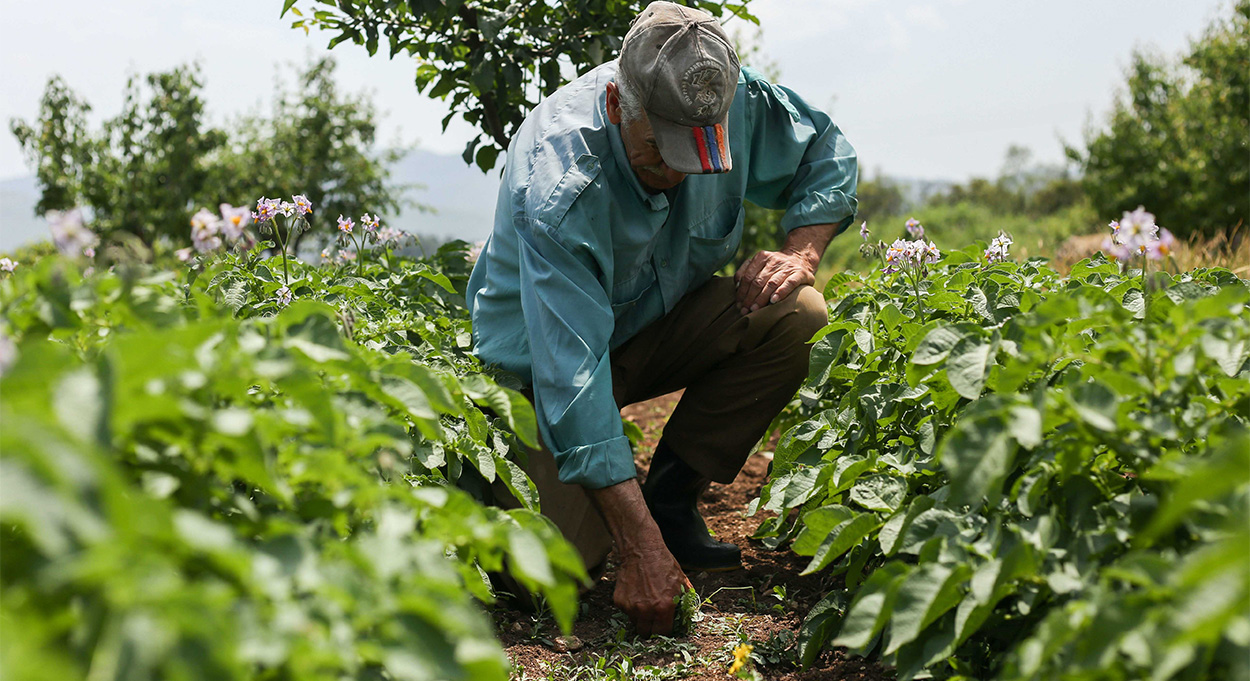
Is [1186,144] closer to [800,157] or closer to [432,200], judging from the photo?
[800,157]

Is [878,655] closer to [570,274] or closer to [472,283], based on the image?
[570,274]

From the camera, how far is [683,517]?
2584 millimetres

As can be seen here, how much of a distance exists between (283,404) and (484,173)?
8.33 ft

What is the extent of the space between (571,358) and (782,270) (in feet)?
2.67

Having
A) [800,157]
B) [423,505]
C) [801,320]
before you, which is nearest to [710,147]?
[801,320]

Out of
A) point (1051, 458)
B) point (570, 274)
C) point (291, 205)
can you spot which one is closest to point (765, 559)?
point (570, 274)

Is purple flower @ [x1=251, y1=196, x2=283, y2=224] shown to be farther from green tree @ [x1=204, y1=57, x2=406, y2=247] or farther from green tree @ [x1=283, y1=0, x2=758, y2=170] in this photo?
green tree @ [x1=204, y1=57, x2=406, y2=247]

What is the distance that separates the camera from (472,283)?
279cm

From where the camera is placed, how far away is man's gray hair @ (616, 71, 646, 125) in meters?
2.11

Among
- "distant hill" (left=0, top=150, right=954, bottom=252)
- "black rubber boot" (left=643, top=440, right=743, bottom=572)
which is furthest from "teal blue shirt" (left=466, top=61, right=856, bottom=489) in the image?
"distant hill" (left=0, top=150, right=954, bottom=252)

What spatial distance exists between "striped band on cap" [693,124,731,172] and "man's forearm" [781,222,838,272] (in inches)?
24.9

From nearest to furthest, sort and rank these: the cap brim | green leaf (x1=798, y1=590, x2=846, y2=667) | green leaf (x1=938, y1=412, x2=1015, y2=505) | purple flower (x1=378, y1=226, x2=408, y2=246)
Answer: green leaf (x1=938, y1=412, x2=1015, y2=505) → green leaf (x1=798, y1=590, x2=846, y2=667) → the cap brim → purple flower (x1=378, y1=226, x2=408, y2=246)

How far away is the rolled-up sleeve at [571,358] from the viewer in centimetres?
197

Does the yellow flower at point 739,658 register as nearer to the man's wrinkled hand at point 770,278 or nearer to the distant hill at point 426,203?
the man's wrinkled hand at point 770,278
